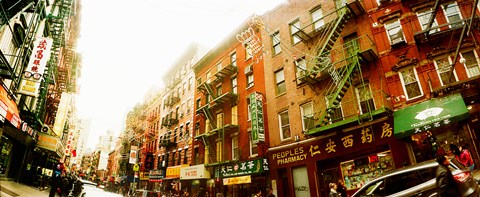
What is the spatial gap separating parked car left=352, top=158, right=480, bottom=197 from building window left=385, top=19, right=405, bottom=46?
899 centimetres

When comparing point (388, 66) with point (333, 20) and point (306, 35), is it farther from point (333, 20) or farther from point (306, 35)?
point (306, 35)

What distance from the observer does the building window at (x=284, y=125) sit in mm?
16794

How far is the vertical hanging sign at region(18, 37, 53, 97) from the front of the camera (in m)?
11.7

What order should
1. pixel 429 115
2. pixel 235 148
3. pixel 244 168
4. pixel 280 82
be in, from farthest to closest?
pixel 235 148 → pixel 280 82 → pixel 244 168 → pixel 429 115

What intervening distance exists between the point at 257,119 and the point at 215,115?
7.79 metres

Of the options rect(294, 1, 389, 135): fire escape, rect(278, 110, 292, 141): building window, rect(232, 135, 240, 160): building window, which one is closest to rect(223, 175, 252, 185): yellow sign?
rect(232, 135, 240, 160): building window

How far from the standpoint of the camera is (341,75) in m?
13.4

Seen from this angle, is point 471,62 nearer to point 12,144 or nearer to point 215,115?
point 215,115

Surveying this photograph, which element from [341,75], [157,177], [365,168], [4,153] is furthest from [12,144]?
[365,168]

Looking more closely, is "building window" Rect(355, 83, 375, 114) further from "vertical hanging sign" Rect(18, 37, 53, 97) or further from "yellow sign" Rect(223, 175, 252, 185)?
"vertical hanging sign" Rect(18, 37, 53, 97)

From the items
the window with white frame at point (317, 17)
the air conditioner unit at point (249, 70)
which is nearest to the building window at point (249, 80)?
the air conditioner unit at point (249, 70)

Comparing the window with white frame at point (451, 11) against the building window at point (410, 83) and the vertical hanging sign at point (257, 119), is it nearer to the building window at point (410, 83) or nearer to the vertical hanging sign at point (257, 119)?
the building window at point (410, 83)

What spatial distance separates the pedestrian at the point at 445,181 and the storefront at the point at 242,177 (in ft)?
39.6

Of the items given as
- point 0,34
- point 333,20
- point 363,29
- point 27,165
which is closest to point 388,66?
point 363,29
